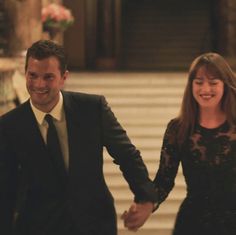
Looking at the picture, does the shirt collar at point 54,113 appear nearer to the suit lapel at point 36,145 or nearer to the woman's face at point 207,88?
the suit lapel at point 36,145

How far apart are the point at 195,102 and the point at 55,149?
0.72m

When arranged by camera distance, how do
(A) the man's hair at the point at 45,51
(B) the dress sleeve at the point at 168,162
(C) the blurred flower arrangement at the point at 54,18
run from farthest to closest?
(C) the blurred flower arrangement at the point at 54,18 → (B) the dress sleeve at the point at 168,162 → (A) the man's hair at the point at 45,51

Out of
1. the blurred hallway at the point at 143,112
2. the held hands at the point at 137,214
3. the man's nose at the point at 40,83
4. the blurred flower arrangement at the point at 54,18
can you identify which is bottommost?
the blurred hallway at the point at 143,112

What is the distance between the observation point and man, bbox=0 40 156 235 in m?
2.04

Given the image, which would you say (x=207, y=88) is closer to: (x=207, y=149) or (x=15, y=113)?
(x=207, y=149)

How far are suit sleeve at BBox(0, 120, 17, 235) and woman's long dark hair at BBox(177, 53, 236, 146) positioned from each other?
2.46ft

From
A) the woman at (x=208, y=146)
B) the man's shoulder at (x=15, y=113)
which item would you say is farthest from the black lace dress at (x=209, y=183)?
the man's shoulder at (x=15, y=113)

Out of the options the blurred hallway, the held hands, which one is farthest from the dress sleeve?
the blurred hallway

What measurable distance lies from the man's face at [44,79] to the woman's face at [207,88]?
2.07ft

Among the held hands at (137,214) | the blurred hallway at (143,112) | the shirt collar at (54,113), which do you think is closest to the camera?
the shirt collar at (54,113)

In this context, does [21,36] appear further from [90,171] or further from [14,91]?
[90,171]

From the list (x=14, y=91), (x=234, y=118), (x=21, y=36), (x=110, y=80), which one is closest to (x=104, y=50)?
(x=110, y=80)

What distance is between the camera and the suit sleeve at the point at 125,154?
215 cm

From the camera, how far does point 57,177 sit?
2.06 metres
